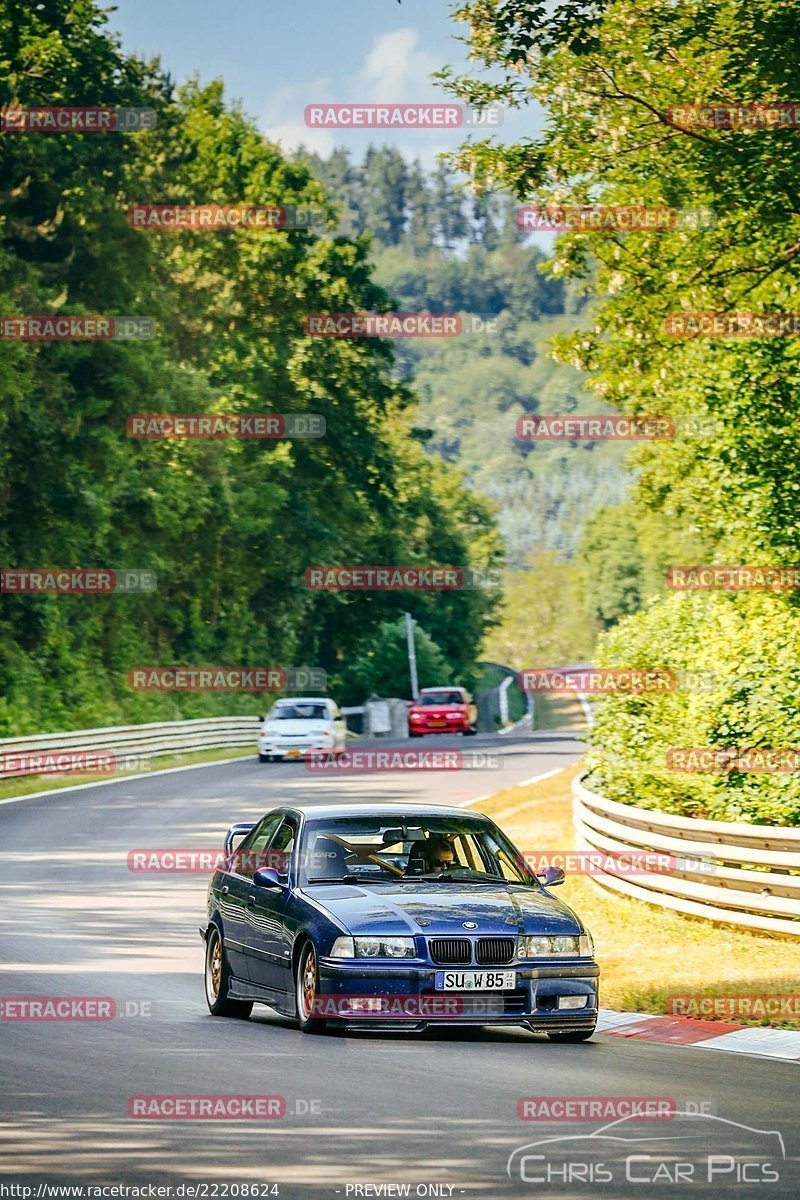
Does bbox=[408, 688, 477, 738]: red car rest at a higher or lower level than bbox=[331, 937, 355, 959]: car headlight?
lower

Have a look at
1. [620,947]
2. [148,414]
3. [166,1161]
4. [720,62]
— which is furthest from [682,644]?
[148,414]

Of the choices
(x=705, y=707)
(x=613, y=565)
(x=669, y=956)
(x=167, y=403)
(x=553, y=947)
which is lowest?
(x=669, y=956)

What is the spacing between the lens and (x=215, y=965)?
513 inches

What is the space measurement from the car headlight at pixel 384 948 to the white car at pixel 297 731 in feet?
110

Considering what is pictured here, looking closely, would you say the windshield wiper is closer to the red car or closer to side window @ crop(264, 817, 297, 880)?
side window @ crop(264, 817, 297, 880)

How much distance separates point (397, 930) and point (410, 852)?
51.8 inches

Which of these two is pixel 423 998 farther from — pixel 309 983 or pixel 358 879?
pixel 358 879

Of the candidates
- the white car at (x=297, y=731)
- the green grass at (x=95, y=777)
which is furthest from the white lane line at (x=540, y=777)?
the green grass at (x=95, y=777)

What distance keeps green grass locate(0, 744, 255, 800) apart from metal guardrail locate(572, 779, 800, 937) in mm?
17060

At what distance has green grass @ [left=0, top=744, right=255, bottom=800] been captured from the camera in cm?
3531

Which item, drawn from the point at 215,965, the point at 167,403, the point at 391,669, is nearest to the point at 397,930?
the point at 215,965

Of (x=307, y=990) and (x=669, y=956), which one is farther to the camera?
(x=669, y=956)

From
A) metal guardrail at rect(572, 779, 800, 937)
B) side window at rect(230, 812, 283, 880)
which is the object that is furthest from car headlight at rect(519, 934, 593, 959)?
metal guardrail at rect(572, 779, 800, 937)

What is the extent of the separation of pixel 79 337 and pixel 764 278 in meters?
32.2
